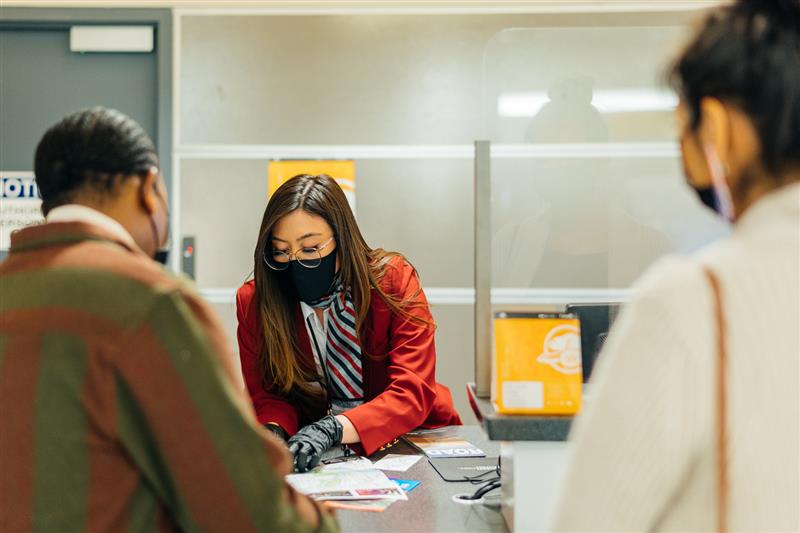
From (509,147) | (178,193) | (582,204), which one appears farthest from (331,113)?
(509,147)

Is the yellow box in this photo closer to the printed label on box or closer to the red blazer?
the printed label on box

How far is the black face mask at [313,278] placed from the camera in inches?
77.7

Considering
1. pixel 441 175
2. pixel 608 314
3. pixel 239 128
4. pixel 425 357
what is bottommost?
pixel 425 357

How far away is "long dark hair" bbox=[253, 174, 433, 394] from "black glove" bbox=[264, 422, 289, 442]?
147mm

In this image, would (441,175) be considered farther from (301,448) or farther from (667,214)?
(301,448)

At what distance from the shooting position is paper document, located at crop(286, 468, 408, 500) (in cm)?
138

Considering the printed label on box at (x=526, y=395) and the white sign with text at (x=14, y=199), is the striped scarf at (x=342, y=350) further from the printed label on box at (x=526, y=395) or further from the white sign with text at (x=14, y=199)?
the white sign with text at (x=14, y=199)

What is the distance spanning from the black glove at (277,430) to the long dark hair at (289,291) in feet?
0.48

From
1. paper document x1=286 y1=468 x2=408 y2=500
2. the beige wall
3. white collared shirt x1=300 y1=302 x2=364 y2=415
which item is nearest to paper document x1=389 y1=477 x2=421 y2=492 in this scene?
paper document x1=286 y1=468 x2=408 y2=500

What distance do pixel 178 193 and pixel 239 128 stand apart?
0.38 metres

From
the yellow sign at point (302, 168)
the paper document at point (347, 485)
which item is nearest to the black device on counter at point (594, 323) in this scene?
the paper document at point (347, 485)

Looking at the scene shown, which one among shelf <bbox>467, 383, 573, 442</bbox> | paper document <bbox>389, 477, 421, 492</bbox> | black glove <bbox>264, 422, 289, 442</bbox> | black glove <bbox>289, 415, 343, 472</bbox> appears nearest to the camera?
shelf <bbox>467, 383, 573, 442</bbox>

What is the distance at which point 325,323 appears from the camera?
81.1 inches

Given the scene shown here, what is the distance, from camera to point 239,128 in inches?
130
